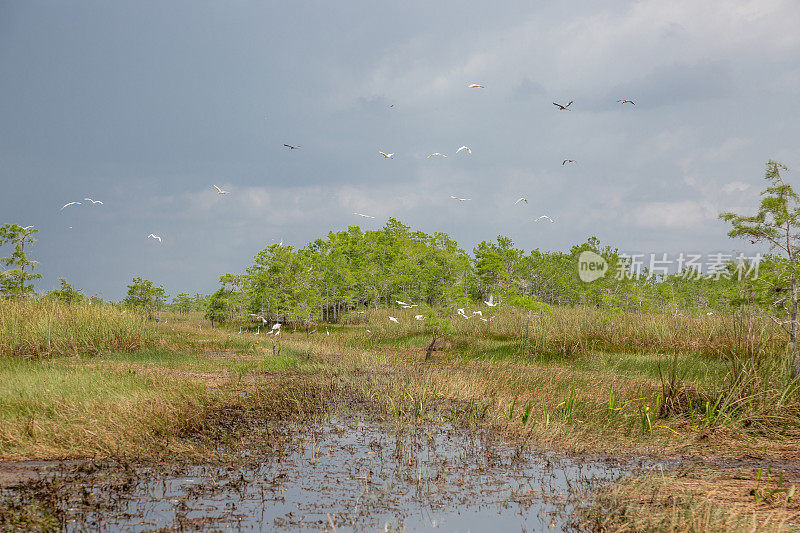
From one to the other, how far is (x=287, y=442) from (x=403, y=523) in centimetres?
304

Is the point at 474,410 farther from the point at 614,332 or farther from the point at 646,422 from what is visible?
the point at 614,332

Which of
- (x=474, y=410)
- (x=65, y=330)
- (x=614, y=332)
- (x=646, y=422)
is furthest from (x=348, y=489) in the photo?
(x=614, y=332)

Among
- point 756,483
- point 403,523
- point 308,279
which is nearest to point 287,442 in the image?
point 403,523

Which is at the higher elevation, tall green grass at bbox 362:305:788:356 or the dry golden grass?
tall green grass at bbox 362:305:788:356

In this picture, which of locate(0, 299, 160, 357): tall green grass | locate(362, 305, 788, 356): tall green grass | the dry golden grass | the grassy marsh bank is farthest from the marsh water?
locate(0, 299, 160, 357): tall green grass

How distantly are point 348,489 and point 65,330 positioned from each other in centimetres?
1504

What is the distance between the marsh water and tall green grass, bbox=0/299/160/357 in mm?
11896

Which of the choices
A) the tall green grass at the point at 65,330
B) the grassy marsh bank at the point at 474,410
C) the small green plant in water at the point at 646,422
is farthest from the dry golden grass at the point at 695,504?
the tall green grass at the point at 65,330

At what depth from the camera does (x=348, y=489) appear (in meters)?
5.32

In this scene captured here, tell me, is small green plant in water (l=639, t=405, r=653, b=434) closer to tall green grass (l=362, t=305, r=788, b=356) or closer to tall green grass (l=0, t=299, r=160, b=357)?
tall green grass (l=362, t=305, r=788, b=356)

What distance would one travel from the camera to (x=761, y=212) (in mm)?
10039

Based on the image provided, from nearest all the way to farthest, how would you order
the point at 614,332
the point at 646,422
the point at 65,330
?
the point at 646,422 → the point at 65,330 → the point at 614,332

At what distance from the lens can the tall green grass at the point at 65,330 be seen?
15.2m

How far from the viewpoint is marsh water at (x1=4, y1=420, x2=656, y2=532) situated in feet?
14.9
